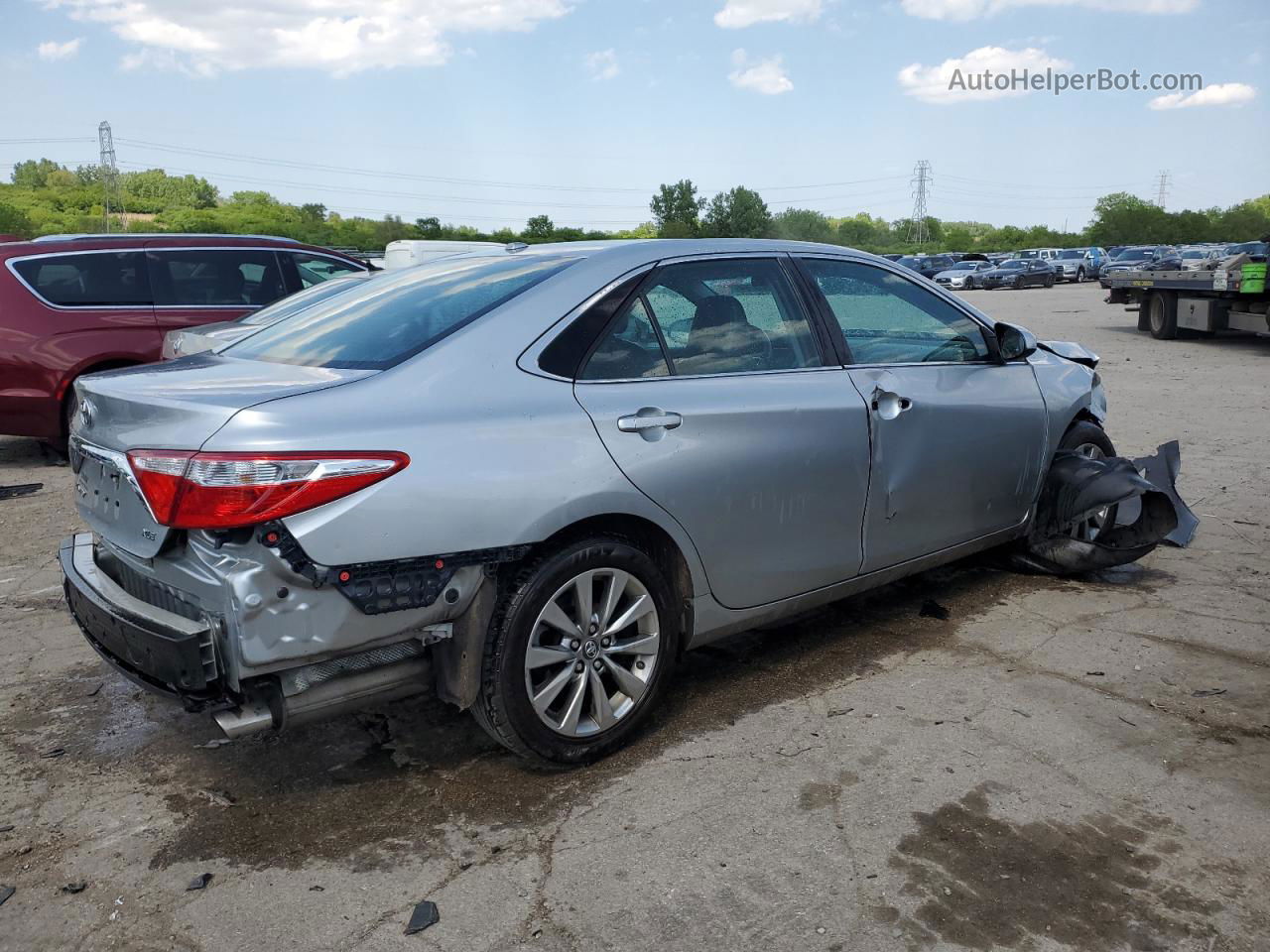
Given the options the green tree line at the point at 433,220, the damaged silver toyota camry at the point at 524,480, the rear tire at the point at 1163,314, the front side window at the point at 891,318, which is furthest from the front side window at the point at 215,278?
the green tree line at the point at 433,220

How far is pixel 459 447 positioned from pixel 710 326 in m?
1.19

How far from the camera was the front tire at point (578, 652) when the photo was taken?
3.15 metres

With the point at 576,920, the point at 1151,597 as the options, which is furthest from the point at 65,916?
the point at 1151,597

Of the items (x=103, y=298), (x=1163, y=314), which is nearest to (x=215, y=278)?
(x=103, y=298)

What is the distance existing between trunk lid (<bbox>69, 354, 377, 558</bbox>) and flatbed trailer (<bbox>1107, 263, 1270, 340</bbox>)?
51.5 ft

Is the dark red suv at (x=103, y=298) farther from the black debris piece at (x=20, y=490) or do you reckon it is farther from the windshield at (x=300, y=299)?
the windshield at (x=300, y=299)

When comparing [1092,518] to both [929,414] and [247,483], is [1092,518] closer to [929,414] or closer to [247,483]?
[929,414]

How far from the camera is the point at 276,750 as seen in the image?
3637 millimetres

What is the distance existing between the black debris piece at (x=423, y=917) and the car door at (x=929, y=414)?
2159 millimetres

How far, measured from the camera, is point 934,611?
4.86m

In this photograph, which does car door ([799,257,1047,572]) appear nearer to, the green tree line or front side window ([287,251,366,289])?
front side window ([287,251,366,289])

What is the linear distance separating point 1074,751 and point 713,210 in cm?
10461

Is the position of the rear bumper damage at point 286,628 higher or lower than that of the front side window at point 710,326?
lower

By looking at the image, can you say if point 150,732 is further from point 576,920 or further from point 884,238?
point 884,238
